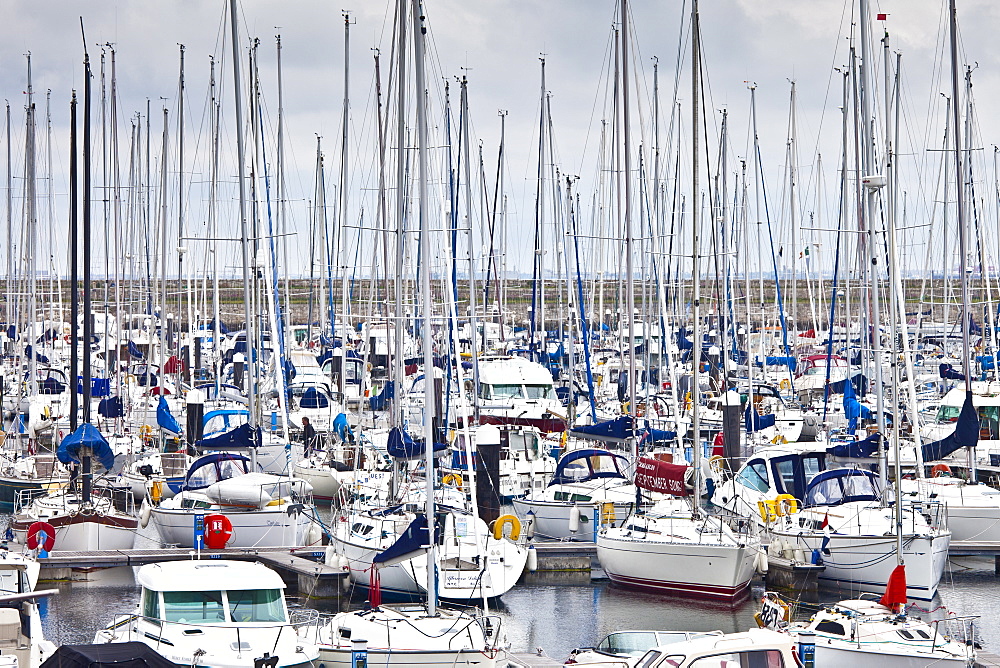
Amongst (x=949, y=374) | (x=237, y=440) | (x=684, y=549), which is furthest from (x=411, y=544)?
(x=949, y=374)

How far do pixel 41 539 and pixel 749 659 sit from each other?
54.2 feet

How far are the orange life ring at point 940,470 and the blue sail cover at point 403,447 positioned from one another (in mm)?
11742

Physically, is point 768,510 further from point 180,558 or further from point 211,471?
point 211,471

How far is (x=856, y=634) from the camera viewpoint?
65.9 feet

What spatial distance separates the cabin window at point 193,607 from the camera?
19.6m

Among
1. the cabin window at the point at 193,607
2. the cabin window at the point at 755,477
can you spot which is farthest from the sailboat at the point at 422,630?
the cabin window at the point at 755,477

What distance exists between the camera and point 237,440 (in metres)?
32.1

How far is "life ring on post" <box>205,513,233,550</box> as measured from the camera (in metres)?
28.5

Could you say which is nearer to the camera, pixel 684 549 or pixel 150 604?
pixel 150 604

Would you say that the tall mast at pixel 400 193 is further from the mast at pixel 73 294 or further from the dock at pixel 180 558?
the mast at pixel 73 294

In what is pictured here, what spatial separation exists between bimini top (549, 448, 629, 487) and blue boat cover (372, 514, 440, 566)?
1010 centimetres

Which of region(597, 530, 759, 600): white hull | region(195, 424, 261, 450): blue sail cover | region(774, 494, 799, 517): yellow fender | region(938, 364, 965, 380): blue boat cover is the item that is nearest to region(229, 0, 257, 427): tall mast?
region(195, 424, 261, 450): blue sail cover

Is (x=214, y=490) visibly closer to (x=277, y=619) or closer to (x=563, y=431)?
(x=277, y=619)

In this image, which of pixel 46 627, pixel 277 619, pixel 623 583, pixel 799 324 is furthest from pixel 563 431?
pixel 799 324
